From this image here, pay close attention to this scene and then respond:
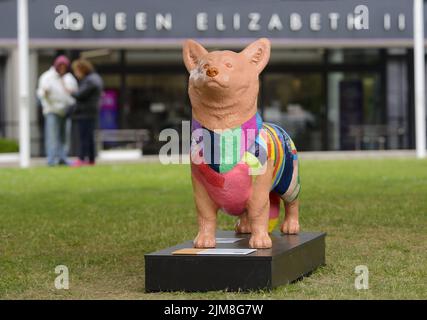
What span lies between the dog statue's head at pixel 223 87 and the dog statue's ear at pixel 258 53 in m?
0.05

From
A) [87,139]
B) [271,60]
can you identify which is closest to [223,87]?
[87,139]

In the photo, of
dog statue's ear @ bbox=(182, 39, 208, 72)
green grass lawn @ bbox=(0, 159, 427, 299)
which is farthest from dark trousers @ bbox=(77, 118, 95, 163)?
dog statue's ear @ bbox=(182, 39, 208, 72)

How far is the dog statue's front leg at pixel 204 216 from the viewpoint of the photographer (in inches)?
232

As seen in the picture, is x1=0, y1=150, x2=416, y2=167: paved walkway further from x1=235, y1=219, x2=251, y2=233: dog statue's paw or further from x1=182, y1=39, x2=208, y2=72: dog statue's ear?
x1=182, y1=39, x2=208, y2=72: dog statue's ear

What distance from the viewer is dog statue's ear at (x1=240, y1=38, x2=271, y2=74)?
19.5 ft

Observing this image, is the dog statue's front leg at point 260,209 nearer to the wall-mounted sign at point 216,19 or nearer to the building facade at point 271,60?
the building facade at point 271,60

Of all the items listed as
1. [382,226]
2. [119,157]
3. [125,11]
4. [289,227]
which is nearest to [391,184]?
[382,226]

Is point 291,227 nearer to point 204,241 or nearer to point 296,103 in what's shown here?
point 204,241

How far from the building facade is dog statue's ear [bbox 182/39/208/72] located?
14752 mm

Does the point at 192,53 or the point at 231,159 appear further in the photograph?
the point at 192,53

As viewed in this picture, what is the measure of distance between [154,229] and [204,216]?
2.66 meters

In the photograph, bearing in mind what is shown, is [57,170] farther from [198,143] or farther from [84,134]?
[198,143]

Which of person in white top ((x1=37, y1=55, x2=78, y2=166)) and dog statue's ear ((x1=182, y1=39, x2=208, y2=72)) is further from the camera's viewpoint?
person in white top ((x1=37, y1=55, x2=78, y2=166))

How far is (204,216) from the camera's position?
596cm
